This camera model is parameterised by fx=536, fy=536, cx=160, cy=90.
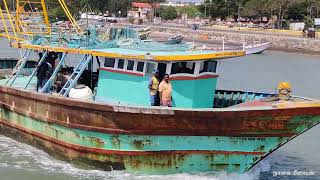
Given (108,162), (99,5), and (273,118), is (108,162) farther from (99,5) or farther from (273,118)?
(99,5)

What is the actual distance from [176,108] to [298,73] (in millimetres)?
26708

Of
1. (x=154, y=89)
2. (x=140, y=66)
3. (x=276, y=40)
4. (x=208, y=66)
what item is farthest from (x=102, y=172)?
(x=276, y=40)

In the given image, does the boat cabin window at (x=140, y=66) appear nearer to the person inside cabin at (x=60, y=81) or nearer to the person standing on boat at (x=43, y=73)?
the person inside cabin at (x=60, y=81)

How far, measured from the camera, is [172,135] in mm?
10945

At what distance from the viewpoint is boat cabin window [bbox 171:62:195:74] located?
11438 mm

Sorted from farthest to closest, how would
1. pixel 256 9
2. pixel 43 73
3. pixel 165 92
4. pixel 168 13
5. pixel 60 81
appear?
pixel 168 13 < pixel 256 9 < pixel 43 73 < pixel 60 81 < pixel 165 92

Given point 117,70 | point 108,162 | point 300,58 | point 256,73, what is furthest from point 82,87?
point 300,58

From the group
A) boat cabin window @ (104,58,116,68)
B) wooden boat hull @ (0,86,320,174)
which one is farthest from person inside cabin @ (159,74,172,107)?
boat cabin window @ (104,58,116,68)

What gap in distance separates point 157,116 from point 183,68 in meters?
1.31

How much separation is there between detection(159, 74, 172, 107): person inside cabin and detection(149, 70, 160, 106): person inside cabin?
17 centimetres

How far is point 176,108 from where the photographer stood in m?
10.7

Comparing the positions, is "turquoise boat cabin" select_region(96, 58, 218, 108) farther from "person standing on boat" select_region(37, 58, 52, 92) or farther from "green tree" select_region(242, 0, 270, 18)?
"green tree" select_region(242, 0, 270, 18)

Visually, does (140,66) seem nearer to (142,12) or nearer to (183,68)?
(183,68)

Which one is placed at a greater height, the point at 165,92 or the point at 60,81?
the point at 165,92
